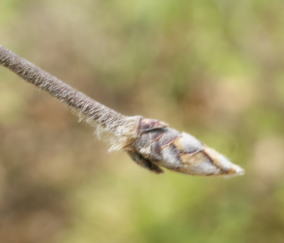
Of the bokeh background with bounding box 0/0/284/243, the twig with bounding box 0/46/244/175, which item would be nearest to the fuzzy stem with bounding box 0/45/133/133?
the twig with bounding box 0/46/244/175

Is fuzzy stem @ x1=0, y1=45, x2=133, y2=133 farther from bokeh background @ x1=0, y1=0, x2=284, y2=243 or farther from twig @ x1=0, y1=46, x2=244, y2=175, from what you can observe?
bokeh background @ x1=0, y1=0, x2=284, y2=243

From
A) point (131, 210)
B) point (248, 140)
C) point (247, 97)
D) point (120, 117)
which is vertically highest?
point (247, 97)

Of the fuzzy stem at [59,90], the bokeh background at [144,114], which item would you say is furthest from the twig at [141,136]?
the bokeh background at [144,114]

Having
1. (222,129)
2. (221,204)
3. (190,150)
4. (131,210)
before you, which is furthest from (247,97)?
(190,150)

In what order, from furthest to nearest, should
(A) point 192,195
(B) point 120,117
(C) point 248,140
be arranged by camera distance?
(C) point 248,140, (A) point 192,195, (B) point 120,117

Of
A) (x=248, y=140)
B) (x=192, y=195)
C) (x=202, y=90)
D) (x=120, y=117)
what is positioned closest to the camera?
(x=120, y=117)

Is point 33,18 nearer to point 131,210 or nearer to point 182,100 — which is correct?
point 182,100
